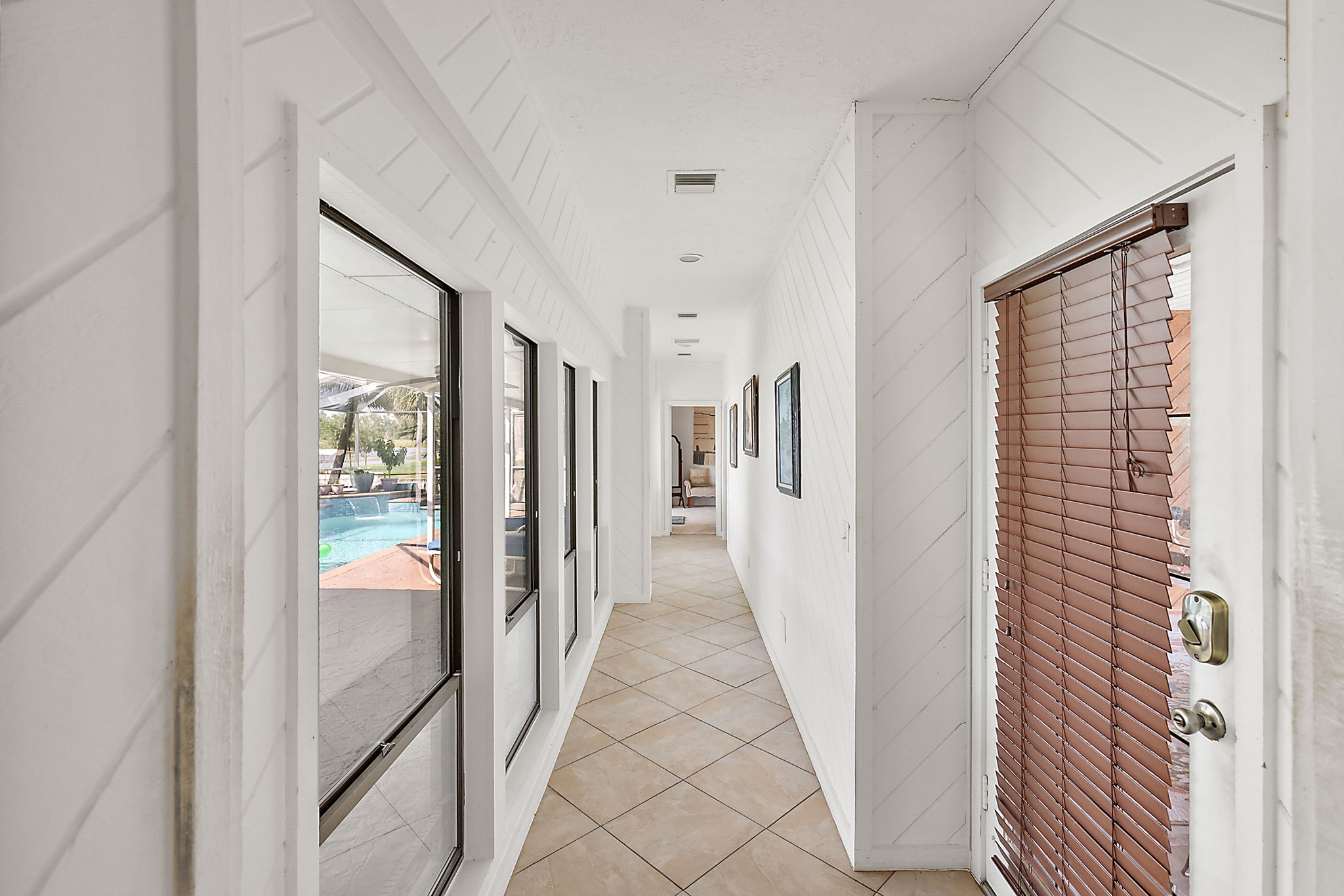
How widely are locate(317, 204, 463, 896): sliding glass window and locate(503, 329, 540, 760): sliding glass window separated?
0.66m

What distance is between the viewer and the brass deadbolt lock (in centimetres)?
110

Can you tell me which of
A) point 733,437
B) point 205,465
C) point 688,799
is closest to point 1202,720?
point 205,465

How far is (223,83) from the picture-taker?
55cm

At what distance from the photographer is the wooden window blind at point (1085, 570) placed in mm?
1271

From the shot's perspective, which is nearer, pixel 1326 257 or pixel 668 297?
pixel 1326 257

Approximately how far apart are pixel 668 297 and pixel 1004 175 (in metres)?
3.27

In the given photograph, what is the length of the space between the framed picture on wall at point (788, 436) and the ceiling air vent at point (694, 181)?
959mm

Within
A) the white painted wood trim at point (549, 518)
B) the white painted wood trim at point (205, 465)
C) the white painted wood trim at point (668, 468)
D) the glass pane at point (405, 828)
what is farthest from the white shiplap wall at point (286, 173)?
the white painted wood trim at point (668, 468)

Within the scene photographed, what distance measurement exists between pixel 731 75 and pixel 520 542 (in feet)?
6.50

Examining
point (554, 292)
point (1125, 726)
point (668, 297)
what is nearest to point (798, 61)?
point (554, 292)

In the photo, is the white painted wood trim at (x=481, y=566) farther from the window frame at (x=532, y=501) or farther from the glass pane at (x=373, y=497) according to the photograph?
the window frame at (x=532, y=501)

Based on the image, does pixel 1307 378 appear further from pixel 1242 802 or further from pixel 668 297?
pixel 668 297

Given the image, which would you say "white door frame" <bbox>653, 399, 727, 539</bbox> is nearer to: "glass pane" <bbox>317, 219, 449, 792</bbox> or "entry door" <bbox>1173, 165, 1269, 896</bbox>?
"glass pane" <bbox>317, 219, 449, 792</bbox>

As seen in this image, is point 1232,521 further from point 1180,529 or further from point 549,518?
point 549,518
